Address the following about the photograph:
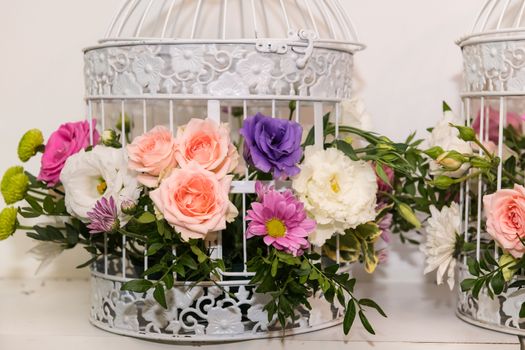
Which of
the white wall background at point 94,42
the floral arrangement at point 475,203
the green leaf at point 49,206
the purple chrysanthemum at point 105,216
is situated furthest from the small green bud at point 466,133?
the green leaf at point 49,206

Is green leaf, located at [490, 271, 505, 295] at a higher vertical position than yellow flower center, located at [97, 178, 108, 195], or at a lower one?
lower

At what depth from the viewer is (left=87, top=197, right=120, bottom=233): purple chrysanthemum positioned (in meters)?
0.92

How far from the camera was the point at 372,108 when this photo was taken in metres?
1.31

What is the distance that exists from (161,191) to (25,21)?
2.02 ft

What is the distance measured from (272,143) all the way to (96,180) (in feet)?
0.83

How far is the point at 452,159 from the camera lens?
0.97m

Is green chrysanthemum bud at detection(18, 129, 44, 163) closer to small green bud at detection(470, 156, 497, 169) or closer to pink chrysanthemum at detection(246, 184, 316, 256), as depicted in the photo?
A: pink chrysanthemum at detection(246, 184, 316, 256)

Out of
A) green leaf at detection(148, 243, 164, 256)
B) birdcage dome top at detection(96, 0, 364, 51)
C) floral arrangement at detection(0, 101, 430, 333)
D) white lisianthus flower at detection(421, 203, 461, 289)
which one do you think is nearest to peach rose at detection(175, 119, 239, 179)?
floral arrangement at detection(0, 101, 430, 333)

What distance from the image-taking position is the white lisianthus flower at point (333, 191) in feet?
3.07

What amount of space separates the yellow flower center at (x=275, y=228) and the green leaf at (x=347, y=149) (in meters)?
0.14

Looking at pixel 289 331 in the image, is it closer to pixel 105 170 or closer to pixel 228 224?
pixel 228 224

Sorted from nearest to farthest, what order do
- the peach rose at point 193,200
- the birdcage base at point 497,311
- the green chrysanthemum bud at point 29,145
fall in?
the peach rose at point 193,200 → the birdcage base at point 497,311 → the green chrysanthemum bud at point 29,145

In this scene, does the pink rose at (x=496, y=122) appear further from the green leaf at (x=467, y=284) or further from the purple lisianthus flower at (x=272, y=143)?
the purple lisianthus flower at (x=272, y=143)

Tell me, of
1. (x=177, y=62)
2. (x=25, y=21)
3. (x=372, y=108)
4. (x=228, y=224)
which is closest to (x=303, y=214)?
(x=228, y=224)
